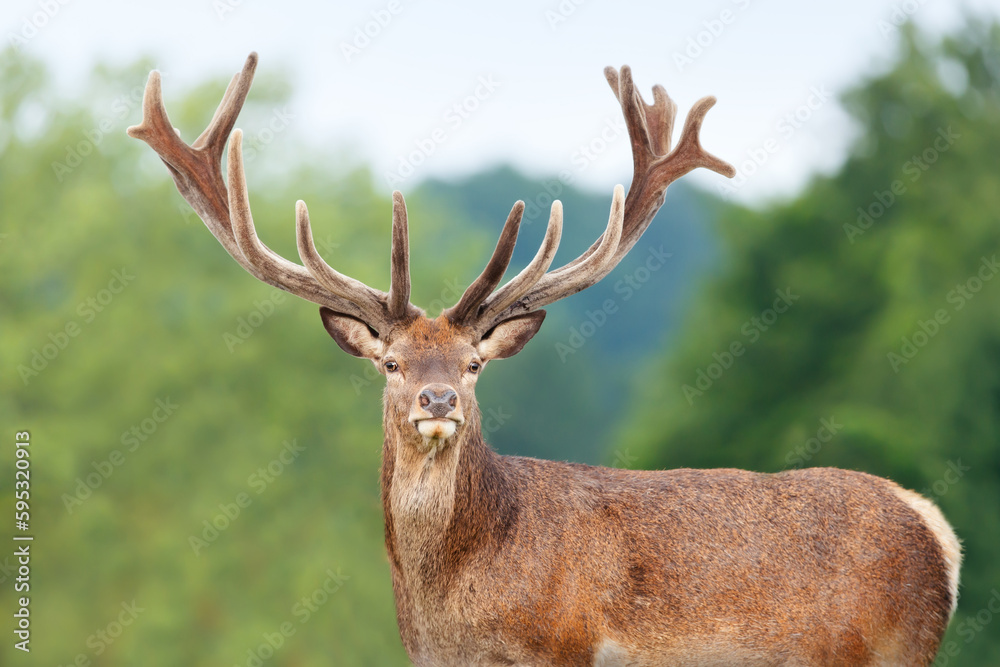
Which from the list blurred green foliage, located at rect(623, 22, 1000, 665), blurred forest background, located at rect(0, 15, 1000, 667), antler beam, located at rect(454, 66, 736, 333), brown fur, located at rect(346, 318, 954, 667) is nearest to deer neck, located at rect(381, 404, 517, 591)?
A: brown fur, located at rect(346, 318, 954, 667)

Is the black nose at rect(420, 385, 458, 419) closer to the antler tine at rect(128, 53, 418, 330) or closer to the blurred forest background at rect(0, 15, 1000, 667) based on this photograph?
the antler tine at rect(128, 53, 418, 330)

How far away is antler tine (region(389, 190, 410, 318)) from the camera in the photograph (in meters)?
6.94

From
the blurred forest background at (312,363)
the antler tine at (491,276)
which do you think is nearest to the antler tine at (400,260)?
the antler tine at (491,276)

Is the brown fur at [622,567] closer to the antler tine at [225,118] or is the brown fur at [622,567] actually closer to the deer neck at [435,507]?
the deer neck at [435,507]

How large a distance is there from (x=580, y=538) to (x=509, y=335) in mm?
1413

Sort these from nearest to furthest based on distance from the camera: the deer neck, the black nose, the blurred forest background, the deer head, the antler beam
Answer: the black nose
the deer head
the deer neck
the antler beam
the blurred forest background

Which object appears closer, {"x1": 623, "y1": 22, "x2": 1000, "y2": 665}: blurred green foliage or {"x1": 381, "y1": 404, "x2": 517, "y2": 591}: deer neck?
{"x1": 381, "y1": 404, "x2": 517, "y2": 591}: deer neck

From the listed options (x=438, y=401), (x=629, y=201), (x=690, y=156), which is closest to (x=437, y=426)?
(x=438, y=401)

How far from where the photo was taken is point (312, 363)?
26.0 meters

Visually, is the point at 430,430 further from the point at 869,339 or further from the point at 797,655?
the point at 869,339

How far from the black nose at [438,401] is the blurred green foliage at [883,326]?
17.3m

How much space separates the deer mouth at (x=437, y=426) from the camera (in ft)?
20.9

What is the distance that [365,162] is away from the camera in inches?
1150

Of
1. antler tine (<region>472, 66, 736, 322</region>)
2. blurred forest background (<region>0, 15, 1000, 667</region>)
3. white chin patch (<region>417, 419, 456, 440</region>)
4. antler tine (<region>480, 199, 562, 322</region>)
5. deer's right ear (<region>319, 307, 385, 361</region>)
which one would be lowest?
blurred forest background (<region>0, 15, 1000, 667</region>)
